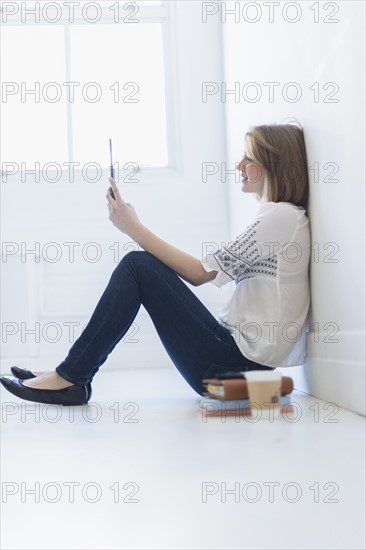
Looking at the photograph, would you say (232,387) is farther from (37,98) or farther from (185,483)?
(37,98)

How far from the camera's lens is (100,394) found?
6.59 ft

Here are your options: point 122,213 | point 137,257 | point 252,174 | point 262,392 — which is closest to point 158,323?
point 137,257

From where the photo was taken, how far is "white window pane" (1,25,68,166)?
120 inches

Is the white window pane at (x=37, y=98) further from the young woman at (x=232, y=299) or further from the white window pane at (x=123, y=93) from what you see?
the young woman at (x=232, y=299)

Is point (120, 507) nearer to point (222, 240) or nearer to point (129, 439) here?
point (129, 439)

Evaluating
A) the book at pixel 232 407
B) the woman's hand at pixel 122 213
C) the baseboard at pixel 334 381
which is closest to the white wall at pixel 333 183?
the baseboard at pixel 334 381

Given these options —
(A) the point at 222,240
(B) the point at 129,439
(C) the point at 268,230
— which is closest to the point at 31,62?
(A) the point at 222,240

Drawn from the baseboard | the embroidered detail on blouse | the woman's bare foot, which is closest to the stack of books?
the baseboard

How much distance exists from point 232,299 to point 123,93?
1.65 metres

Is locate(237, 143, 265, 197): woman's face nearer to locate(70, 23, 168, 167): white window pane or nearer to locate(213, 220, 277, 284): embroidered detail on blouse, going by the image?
locate(213, 220, 277, 284): embroidered detail on blouse

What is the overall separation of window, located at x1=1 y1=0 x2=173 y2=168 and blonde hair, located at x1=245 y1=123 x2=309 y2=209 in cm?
140

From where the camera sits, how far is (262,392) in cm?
57

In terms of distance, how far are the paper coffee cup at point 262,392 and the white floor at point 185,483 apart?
0.15 meters

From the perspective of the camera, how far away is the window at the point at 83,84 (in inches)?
121
